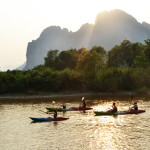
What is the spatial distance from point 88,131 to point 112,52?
72.7m

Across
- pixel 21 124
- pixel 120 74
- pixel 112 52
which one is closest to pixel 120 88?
pixel 120 74

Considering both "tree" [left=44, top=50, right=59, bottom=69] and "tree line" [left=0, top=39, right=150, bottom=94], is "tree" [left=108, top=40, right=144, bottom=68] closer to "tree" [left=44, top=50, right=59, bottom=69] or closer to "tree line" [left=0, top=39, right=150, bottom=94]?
"tree line" [left=0, top=39, right=150, bottom=94]

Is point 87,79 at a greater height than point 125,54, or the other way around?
point 125,54

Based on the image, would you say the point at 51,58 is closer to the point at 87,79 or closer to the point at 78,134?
the point at 87,79

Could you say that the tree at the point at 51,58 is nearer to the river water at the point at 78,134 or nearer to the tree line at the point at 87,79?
the tree line at the point at 87,79

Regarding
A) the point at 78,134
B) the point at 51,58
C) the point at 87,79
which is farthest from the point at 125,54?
the point at 78,134

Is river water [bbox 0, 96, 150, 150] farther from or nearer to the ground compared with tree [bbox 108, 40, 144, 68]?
nearer to the ground

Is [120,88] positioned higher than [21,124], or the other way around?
[120,88]

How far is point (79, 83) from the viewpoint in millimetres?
71500

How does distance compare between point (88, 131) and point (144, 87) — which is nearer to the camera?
point (88, 131)

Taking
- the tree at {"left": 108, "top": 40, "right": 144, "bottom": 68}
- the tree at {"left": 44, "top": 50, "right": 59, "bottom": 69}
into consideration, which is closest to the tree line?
the tree at {"left": 108, "top": 40, "right": 144, "bottom": 68}

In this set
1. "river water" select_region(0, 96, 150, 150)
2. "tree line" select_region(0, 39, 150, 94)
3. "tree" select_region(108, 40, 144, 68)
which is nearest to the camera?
"river water" select_region(0, 96, 150, 150)

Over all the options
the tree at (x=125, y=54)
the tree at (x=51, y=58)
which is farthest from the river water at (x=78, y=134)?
the tree at (x=51, y=58)

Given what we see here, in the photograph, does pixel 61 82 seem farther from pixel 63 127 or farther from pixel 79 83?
pixel 63 127
